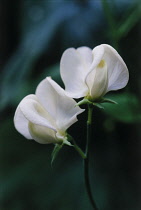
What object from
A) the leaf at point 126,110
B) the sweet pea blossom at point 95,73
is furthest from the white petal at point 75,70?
the leaf at point 126,110

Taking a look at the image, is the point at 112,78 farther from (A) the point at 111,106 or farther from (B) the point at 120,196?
(B) the point at 120,196

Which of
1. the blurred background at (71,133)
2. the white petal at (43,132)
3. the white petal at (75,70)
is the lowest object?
the blurred background at (71,133)

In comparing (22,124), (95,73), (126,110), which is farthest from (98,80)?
(126,110)

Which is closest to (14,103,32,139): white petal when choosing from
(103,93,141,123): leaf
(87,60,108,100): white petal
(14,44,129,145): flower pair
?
(14,44,129,145): flower pair

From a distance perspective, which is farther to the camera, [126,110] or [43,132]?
[126,110]

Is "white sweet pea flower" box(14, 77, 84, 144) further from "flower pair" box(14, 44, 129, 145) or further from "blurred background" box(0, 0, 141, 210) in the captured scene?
"blurred background" box(0, 0, 141, 210)

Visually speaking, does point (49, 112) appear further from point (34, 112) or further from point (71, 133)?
point (71, 133)

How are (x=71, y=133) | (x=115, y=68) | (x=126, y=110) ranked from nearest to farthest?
(x=115, y=68) → (x=126, y=110) → (x=71, y=133)

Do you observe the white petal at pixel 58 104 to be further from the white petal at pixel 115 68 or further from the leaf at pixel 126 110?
the leaf at pixel 126 110

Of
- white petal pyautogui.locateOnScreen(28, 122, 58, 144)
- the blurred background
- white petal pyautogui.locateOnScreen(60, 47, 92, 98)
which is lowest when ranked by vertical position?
the blurred background
